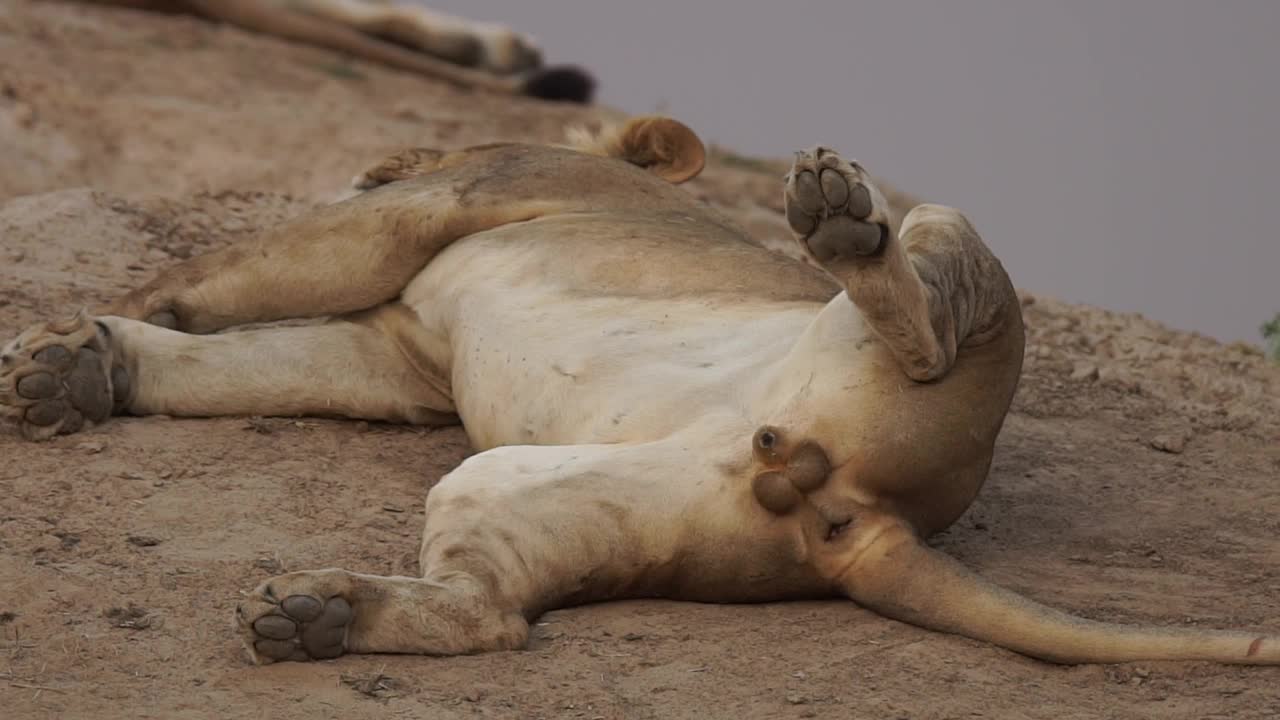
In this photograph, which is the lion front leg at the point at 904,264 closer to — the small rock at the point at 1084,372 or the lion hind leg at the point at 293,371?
the lion hind leg at the point at 293,371

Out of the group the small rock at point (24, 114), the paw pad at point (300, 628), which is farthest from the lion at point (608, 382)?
the small rock at point (24, 114)

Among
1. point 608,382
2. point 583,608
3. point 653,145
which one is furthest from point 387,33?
point 583,608

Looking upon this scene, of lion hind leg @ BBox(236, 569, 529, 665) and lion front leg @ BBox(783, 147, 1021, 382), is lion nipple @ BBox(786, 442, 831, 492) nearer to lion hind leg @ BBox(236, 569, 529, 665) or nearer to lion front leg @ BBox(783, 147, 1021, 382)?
lion front leg @ BBox(783, 147, 1021, 382)

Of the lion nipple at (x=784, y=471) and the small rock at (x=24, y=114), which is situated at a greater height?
the lion nipple at (x=784, y=471)

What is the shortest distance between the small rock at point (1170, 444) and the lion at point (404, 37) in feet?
18.2

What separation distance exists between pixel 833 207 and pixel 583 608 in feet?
2.89

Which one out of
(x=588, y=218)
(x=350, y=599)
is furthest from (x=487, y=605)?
(x=588, y=218)

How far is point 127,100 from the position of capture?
8305 mm

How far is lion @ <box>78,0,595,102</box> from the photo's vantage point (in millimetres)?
10016

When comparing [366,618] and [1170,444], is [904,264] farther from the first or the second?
[1170,444]

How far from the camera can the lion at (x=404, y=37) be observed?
1002 cm

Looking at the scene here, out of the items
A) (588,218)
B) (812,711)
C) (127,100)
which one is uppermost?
(588,218)

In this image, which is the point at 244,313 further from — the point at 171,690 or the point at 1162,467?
the point at 1162,467

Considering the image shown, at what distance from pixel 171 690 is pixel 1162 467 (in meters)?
2.78
